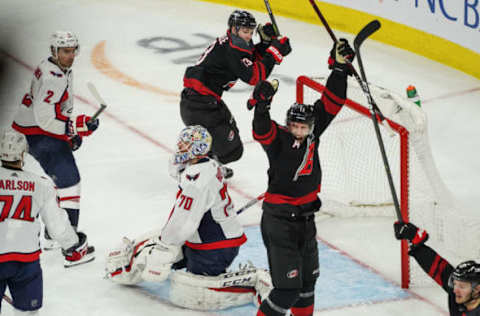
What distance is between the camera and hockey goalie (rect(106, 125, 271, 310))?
437 cm

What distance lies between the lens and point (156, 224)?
5812mm

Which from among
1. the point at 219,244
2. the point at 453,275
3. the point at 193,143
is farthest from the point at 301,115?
the point at 453,275

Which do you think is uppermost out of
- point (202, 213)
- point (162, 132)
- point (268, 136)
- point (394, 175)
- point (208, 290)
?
point (268, 136)

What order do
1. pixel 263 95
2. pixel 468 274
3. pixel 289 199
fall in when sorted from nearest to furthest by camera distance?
pixel 468 274
pixel 263 95
pixel 289 199

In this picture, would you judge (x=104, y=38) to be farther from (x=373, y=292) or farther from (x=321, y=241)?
(x=373, y=292)

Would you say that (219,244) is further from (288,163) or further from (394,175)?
(394,175)

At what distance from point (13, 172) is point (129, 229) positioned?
1.91 metres

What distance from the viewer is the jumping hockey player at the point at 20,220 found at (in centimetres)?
383

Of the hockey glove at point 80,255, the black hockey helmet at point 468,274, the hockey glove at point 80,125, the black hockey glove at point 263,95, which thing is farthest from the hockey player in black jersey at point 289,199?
the hockey glove at point 80,125

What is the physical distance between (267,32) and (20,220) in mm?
2746

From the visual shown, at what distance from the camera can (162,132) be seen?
7543mm

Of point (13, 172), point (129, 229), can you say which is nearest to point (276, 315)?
point (13, 172)

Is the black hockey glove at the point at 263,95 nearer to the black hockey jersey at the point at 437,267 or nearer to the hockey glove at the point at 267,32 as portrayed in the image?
the black hockey jersey at the point at 437,267

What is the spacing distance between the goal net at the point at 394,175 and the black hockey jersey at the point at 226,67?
310 mm
